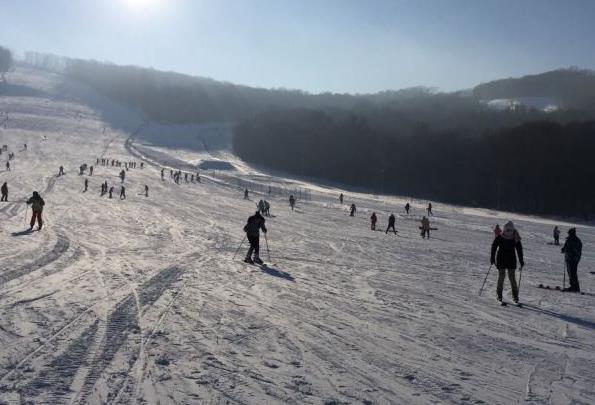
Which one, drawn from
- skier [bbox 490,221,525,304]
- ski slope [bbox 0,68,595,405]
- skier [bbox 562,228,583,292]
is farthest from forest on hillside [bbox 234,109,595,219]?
skier [bbox 490,221,525,304]

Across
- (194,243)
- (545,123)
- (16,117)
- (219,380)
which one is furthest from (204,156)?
(219,380)

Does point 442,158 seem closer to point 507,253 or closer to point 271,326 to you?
point 507,253

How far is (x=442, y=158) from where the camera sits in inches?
4139

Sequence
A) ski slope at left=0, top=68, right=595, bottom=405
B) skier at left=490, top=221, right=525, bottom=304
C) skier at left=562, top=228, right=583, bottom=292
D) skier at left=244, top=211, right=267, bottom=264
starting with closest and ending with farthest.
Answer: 1. ski slope at left=0, top=68, right=595, bottom=405
2. skier at left=490, top=221, right=525, bottom=304
3. skier at left=562, top=228, right=583, bottom=292
4. skier at left=244, top=211, right=267, bottom=264

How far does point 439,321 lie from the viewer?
869cm

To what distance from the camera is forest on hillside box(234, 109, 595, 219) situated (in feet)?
282

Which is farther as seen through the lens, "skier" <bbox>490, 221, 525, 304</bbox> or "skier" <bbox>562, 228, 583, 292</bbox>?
"skier" <bbox>562, 228, 583, 292</bbox>

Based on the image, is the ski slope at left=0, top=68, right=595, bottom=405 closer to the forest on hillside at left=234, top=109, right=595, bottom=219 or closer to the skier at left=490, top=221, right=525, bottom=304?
the skier at left=490, top=221, right=525, bottom=304

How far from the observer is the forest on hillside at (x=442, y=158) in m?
86.0

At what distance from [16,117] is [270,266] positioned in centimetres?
10619

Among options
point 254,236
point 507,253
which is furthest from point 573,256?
point 254,236

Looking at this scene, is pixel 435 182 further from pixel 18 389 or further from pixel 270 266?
pixel 18 389

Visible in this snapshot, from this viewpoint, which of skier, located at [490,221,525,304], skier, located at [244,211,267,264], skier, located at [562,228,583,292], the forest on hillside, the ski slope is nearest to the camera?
the ski slope

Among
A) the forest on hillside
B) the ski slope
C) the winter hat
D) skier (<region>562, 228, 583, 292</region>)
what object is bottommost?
the ski slope
